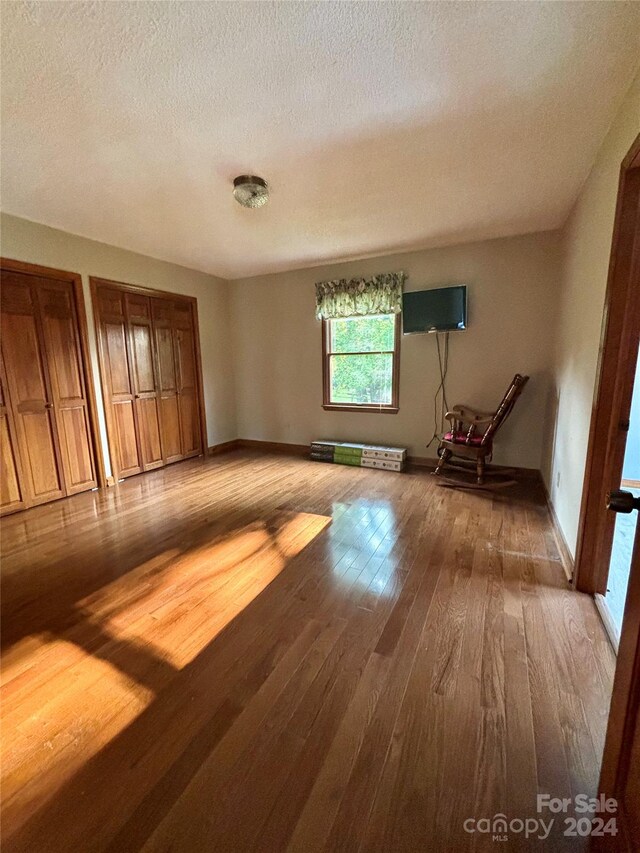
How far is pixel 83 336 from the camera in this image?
11.7ft

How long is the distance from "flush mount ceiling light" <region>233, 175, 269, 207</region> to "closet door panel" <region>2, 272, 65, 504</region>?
213 centimetres

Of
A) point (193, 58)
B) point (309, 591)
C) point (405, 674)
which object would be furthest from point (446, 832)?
point (193, 58)

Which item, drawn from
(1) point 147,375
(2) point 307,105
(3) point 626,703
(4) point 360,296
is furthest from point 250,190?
(3) point 626,703

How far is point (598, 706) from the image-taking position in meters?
1.31

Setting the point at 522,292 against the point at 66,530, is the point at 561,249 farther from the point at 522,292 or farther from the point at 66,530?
the point at 66,530

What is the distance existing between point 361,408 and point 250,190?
2.78 meters

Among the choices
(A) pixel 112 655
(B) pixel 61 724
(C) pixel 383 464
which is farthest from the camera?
(C) pixel 383 464

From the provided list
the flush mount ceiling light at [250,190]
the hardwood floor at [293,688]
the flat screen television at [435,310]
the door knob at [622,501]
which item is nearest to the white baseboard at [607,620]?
the hardwood floor at [293,688]

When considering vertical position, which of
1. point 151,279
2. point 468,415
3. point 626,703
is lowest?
point 626,703

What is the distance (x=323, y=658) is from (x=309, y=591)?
46 cm

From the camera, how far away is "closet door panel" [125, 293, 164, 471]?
4.05 meters

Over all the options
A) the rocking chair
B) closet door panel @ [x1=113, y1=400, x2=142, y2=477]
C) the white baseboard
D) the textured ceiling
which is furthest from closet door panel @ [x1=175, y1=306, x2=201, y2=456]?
the white baseboard

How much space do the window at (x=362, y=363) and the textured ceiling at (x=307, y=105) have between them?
1.49m

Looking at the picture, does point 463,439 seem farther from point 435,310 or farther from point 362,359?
point 362,359
